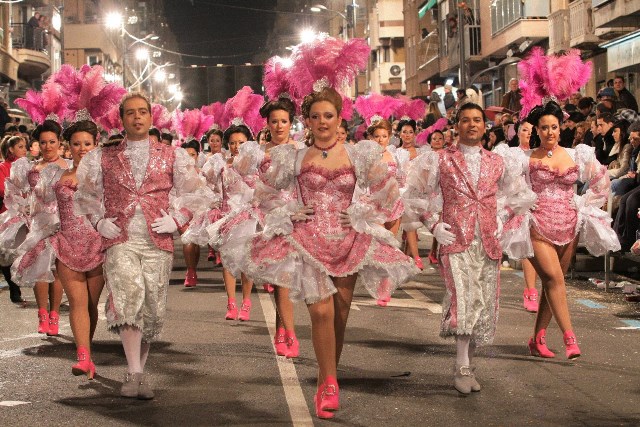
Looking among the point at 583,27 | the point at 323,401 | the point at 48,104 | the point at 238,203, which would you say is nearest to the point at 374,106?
the point at 238,203

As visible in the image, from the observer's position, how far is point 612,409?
775 centimetres

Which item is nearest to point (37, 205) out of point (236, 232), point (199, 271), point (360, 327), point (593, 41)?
point (236, 232)

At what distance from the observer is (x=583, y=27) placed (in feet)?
107

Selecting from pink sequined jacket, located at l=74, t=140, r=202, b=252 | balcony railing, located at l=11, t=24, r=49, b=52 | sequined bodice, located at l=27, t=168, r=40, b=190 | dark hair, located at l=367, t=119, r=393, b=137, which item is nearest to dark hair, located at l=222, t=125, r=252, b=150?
dark hair, located at l=367, t=119, r=393, b=137

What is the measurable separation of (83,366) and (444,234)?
2.71 m

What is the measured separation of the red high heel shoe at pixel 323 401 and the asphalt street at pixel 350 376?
67 mm

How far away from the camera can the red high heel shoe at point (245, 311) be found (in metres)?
12.2

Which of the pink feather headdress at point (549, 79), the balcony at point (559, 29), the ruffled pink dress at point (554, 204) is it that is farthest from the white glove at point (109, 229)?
the balcony at point (559, 29)

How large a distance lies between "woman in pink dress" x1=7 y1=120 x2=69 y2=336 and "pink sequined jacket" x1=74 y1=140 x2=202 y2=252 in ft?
5.55

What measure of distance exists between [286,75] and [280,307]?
6.71 feet

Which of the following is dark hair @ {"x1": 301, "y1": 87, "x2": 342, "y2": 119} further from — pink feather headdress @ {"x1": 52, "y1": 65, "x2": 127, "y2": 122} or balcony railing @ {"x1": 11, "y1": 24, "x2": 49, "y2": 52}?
balcony railing @ {"x1": 11, "y1": 24, "x2": 49, "y2": 52}

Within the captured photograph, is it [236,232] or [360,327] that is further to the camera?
[360,327]

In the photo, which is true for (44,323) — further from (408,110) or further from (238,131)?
(408,110)

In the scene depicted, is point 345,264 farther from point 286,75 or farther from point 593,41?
point 593,41
